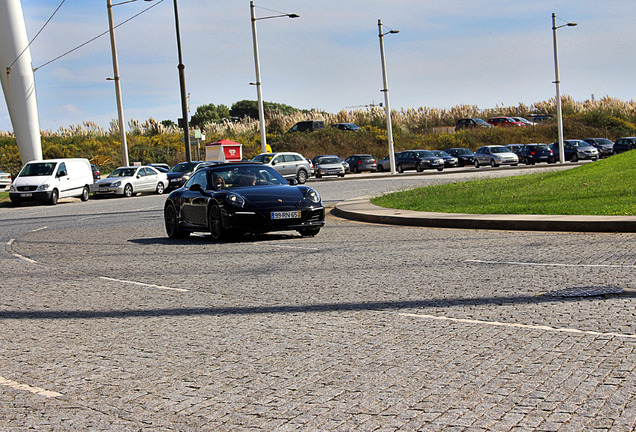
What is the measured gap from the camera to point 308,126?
76750mm

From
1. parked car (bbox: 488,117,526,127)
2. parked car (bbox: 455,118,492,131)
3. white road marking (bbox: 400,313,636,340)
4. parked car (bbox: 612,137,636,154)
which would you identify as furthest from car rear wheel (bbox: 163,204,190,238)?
parked car (bbox: 455,118,492,131)

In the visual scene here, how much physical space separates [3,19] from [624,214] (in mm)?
31505

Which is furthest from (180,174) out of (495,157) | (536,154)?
(536,154)

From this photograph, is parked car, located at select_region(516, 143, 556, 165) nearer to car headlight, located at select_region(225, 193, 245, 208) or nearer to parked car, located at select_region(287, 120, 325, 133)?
parked car, located at select_region(287, 120, 325, 133)

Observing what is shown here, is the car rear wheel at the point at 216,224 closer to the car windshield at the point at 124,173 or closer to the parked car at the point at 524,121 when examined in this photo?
the car windshield at the point at 124,173

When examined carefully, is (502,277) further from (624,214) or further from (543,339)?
(624,214)

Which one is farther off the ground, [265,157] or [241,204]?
[265,157]

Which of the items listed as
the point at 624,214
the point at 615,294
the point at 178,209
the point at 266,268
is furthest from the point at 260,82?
the point at 615,294

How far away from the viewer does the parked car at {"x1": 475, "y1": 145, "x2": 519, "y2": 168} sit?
5216cm

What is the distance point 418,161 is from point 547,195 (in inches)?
1297

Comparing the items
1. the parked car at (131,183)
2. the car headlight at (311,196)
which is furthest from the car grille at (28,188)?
the car headlight at (311,196)

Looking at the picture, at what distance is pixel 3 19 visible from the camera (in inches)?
1453

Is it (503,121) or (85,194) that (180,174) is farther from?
(503,121)

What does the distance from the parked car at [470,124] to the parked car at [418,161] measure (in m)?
25.5
